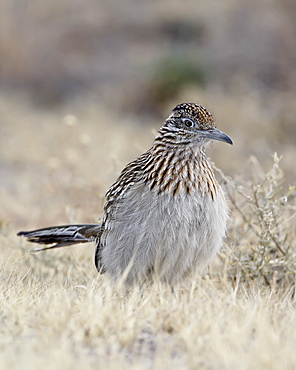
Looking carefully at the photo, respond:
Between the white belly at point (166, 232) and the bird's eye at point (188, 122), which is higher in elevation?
the bird's eye at point (188, 122)

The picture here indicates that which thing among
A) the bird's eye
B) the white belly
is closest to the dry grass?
the white belly

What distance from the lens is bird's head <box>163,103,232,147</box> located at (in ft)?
14.6

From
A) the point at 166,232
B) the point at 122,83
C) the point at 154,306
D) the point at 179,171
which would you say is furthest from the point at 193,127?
the point at 122,83

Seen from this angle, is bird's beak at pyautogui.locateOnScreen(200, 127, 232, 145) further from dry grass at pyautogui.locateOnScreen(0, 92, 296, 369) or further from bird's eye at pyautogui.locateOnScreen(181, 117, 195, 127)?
dry grass at pyautogui.locateOnScreen(0, 92, 296, 369)

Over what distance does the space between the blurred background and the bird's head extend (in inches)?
107

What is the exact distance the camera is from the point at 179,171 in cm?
434

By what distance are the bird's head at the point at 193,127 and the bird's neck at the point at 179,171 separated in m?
0.06

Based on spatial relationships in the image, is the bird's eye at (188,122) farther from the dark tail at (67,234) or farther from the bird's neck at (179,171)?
the dark tail at (67,234)

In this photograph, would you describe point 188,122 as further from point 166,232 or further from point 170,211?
point 166,232

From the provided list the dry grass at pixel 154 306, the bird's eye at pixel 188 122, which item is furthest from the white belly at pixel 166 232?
the bird's eye at pixel 188 122

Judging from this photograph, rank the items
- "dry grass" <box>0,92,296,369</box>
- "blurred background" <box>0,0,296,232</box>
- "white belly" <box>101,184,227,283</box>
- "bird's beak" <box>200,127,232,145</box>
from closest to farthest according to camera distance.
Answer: "dry grass" <box>0,92,296,369</box>, "white belly" <box>101,184,227,283</box>, "bird's beak" <box>200,127,232,145</box>, "blurred background" <box>0,0,296,232</box>

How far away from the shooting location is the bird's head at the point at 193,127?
14.6 feet

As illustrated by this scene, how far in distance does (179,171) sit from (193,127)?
13.3 inches

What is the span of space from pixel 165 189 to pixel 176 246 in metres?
0.37
